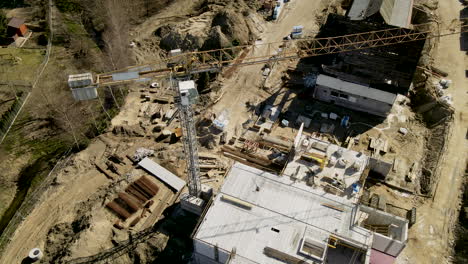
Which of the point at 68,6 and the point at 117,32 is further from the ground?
the point at 68,6

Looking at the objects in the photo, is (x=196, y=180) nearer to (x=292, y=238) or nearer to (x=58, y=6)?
(x=292, y=238)

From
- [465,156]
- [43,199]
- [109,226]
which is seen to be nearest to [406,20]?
[465,156]

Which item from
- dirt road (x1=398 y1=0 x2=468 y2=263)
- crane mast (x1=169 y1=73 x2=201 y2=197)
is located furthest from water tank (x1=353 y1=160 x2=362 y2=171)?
crane mast (x1=169 y1=73 x2=201 y2=197)

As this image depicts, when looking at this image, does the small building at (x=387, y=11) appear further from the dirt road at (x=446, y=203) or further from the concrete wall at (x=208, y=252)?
the concrete wall at (x=208, y=252)

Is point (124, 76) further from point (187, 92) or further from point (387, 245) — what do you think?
point (387, 245)

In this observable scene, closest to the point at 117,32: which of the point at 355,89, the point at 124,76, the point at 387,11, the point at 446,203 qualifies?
the point at 124,76
